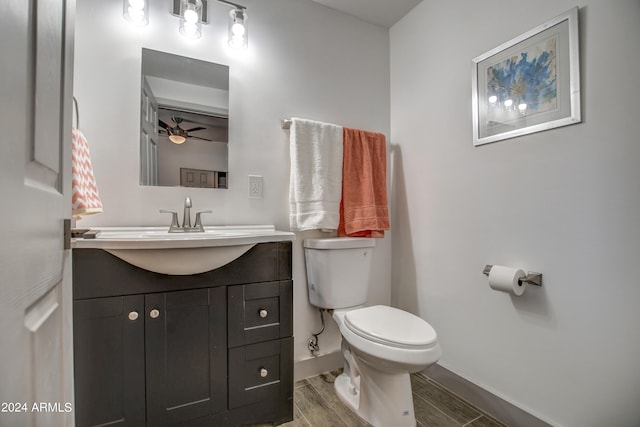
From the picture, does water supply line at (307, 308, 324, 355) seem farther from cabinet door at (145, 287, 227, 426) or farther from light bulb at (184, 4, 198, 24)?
light bulb at (184, 4, 198, 24)

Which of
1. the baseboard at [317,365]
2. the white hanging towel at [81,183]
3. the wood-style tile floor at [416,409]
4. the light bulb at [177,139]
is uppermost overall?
the light bulb at [177,139]

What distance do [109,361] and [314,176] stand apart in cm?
122

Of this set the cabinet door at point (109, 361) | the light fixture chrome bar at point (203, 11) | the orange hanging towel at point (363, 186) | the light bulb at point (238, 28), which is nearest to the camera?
the cabinet door at point (109, 361)

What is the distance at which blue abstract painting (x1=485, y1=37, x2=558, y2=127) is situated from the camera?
47.4 inches

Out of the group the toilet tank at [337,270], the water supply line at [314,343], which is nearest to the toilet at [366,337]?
the toilet tank at [337,270]

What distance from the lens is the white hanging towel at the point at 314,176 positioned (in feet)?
5.41

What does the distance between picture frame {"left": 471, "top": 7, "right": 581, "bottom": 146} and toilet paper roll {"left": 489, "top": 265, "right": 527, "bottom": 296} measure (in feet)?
2.02

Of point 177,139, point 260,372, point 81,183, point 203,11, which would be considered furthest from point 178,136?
point 260,372

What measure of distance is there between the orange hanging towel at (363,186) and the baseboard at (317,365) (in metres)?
0.78

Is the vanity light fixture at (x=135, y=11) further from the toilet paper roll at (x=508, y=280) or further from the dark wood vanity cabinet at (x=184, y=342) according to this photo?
the toilet paper roll at (x=508, y=280)

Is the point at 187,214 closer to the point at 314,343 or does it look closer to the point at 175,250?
the point at 175,250

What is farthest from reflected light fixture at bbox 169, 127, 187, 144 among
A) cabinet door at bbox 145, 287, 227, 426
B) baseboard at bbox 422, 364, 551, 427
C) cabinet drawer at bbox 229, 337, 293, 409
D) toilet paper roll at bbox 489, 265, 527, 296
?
baseboard at bbox 422, 364, 551, 427

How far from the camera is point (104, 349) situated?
101 centimetres

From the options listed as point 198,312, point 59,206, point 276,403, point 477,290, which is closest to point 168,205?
point 198,312
